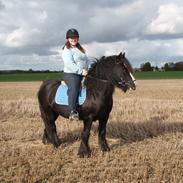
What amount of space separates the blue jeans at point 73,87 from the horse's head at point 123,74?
78 cm

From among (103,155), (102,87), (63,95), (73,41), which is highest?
(73,41)

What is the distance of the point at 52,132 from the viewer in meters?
9.68

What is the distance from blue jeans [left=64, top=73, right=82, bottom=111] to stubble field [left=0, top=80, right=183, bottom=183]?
3.63ft

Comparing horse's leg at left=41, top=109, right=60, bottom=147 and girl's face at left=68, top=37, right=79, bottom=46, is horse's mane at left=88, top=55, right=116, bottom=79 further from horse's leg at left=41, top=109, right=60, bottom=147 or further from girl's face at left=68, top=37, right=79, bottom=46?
horse's leg at left=41, top=109, right=60, bottom=147

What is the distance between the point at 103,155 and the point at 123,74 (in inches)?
68.6

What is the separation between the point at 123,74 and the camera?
27.4 ft

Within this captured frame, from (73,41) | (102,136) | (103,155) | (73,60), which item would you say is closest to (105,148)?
(102,136)

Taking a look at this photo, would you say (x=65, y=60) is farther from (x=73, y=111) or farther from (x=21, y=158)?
(x=21, y=158)

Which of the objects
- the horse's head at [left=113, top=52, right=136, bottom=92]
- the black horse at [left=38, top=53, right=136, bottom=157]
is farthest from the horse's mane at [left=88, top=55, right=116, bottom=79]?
the horse's head at [left=113, top=52, right=136, bottom=92]

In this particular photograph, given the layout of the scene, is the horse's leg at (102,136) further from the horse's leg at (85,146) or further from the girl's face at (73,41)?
the girl's face at (73,41)

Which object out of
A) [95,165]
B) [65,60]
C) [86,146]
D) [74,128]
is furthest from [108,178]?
[74,128]

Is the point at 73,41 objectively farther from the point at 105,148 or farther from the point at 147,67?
the point at 147,67

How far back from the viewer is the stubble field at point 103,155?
713cm

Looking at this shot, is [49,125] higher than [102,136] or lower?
higher
